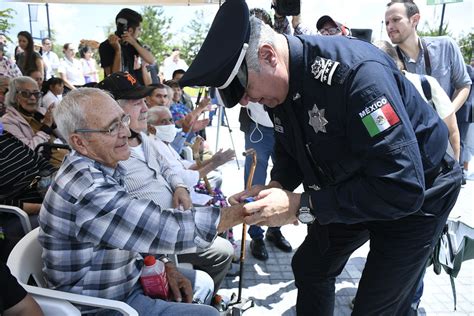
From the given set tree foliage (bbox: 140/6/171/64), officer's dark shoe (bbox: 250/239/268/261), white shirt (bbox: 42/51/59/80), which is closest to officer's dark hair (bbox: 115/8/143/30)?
officer's dark shoe (bbox: 250/239/268/261)

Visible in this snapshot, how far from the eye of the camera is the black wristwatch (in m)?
1.63

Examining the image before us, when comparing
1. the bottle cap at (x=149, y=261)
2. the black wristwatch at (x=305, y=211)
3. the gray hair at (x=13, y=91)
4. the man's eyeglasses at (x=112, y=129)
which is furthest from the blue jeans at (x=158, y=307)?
the gray hair at (x=13, y=91)

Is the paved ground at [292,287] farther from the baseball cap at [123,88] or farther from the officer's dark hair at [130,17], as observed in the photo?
the officer's dark hair at [130,17]

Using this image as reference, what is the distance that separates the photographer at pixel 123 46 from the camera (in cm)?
514

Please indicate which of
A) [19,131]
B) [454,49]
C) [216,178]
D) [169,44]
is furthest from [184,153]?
[169,44]

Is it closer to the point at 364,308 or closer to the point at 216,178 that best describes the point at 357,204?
the point at 364,308

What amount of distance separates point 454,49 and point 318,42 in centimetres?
213

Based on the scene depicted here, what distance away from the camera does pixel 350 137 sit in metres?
1.50

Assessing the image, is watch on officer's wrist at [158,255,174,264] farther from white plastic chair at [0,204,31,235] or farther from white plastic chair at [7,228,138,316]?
white plastic chair at [0,204,31,235]

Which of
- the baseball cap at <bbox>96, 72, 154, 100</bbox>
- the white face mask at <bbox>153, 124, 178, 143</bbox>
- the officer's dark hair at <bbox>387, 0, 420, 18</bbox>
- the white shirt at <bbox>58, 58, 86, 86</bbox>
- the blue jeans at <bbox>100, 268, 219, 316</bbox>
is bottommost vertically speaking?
the white shirt at <bbox>58, 58, 86, 86</bbox>

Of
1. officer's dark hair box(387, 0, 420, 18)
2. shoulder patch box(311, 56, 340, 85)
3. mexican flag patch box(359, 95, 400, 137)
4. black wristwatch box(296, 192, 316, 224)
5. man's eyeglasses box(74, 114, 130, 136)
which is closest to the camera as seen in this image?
mexican flag patch box(359, 95, 400, 137)

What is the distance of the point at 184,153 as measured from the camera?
15.1 feet

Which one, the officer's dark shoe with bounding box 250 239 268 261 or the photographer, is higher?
the photographer

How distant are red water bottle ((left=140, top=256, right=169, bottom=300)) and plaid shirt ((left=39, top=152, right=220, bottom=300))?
18 cm
